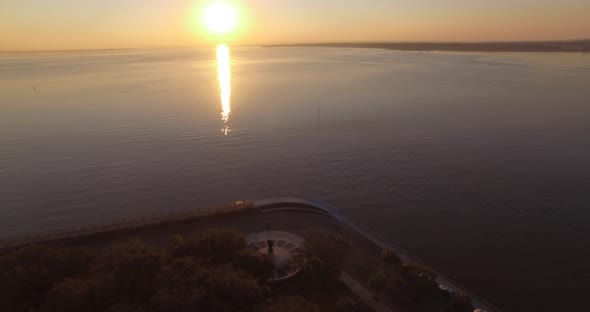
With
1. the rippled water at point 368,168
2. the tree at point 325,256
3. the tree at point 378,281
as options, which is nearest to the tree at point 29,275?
the tree at point 325,256

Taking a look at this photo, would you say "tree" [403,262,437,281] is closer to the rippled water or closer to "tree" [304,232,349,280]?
"tree" [304,232,349,280]

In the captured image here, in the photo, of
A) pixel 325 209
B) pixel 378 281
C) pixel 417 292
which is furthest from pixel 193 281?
pixel 325 209

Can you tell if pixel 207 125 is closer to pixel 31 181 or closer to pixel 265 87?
pixel 31 181

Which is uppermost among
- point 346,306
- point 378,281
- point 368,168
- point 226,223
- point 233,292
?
point 233,292

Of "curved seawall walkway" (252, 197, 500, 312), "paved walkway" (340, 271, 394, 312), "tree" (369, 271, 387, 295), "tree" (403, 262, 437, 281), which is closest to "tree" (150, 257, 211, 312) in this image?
"paved walkway" (340, 271, 394, 312)

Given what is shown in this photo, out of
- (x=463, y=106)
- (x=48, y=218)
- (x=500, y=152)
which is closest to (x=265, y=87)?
(x=463, y=106)

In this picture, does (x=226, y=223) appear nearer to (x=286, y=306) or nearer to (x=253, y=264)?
(x=253, y=264)

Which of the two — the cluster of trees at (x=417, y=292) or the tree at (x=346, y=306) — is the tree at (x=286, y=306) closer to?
the tree at (x=346, y=306)
